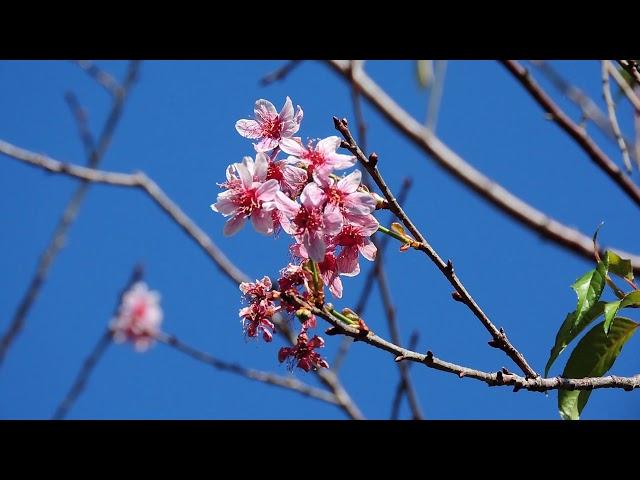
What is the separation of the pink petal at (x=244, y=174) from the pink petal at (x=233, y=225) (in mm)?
72

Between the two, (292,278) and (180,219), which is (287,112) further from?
(180,219)

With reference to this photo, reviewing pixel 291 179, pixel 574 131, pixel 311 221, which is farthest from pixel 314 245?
pixel 574 131

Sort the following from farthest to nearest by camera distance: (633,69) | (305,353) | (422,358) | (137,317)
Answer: (137,317) < (633,69) < (305,353) < (422,358)

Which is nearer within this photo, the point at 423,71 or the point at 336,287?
the point at 336,287

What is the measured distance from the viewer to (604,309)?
129 cm

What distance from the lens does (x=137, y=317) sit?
479 centimetres

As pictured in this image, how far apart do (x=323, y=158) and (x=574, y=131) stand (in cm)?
131

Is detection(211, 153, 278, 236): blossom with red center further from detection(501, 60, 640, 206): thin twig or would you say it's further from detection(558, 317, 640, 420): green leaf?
detection(501, 60, 640, 206): thin twig

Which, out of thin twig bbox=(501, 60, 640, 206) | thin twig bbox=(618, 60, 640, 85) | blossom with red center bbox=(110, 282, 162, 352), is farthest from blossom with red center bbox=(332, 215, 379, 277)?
blossom with red center bbox=(110, 282, 162, 352)

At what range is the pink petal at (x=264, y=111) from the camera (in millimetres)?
1328

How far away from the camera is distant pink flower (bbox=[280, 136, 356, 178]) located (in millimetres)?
1196

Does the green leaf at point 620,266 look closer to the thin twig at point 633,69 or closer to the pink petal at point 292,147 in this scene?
the thin twig at point 633,69

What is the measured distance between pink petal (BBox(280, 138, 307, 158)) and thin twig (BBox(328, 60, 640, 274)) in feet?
4.93
